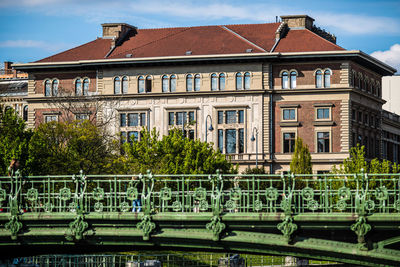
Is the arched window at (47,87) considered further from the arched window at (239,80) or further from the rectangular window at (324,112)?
the rectangular window at (324,112)

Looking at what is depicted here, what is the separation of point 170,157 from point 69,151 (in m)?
8.66

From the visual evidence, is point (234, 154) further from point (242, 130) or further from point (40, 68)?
point (40, 68)

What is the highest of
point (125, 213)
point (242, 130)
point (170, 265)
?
point (242, 130)

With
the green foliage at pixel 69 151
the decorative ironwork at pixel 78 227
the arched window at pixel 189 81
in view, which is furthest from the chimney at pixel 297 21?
the decorative ironwork at pixel 78 227

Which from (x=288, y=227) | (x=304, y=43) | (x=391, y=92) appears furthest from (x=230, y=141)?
(x=288, y=227)

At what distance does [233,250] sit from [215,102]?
205ft

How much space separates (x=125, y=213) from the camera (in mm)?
31141

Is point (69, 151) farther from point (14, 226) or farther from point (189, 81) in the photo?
point (14, 226)

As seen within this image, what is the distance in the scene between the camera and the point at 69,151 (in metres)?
66.4

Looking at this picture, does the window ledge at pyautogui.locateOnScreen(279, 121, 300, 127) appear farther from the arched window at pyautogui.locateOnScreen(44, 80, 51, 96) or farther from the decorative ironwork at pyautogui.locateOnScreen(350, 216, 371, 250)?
the decorative ironwork at pyautogui.locateOnScreen(350, 216, 371, 250)

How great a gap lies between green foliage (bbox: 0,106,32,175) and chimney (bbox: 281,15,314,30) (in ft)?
120

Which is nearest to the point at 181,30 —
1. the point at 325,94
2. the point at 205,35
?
the point at 205,35

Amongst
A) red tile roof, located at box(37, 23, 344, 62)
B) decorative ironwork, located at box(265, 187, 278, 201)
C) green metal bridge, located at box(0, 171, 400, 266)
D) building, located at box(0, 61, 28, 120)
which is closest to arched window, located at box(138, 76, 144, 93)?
red tile roof, located at box(37, 23, 344, 62)

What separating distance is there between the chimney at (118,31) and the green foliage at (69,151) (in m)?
30.4
